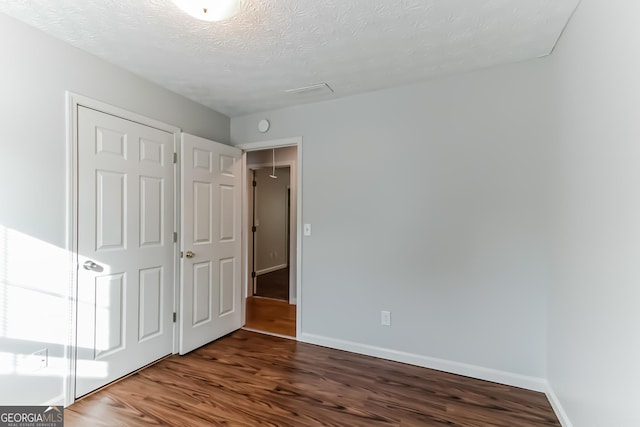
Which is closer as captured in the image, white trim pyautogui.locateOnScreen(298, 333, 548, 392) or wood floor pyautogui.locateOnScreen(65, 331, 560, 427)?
wood floor pyautogui.locateOnScreen(65, 331, 560, 427)

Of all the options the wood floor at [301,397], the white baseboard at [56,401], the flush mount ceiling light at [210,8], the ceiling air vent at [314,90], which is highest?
the ceiling air vent at [314,90]

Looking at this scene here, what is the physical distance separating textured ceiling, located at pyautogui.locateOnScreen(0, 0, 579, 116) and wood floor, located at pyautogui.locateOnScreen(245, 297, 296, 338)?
102 inches

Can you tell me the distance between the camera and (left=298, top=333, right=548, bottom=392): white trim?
215 centimetres

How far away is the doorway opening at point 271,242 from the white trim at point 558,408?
86.3 inches

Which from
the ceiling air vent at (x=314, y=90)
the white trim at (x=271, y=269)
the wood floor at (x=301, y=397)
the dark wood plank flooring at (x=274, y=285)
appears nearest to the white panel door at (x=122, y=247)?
the wood floor at (x=301, y=397)

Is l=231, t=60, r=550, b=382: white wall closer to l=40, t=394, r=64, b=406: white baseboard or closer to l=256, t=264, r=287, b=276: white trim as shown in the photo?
l=40, t=394, r=64, b=406: white baseboard

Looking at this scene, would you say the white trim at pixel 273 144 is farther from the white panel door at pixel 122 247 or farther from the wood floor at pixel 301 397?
the wood floor at pixel 301 397

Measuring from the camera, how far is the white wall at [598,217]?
1.09 metres

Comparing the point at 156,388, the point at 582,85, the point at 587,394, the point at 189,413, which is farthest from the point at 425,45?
the point at 156,388

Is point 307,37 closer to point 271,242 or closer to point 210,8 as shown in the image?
point 210,8

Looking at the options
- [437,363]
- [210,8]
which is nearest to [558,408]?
[437,363]

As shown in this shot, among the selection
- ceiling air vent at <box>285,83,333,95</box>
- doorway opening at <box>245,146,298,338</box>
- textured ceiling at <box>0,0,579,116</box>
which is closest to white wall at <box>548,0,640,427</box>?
textured ceiling at <box>0,0,579,116</box>

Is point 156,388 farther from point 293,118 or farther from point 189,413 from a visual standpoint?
point 293,118

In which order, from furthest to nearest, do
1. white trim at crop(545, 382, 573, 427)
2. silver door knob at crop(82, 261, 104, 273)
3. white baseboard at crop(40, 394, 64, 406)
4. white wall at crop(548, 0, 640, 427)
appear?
1. silver door knob at crop(82, 261, 104, 273)
2. white baseboard at crop(40, 394, 64, 406)
3. white trim at crop(545, 382, 573, 427)
4. white wall at crop(548, 0, 640, 427)
